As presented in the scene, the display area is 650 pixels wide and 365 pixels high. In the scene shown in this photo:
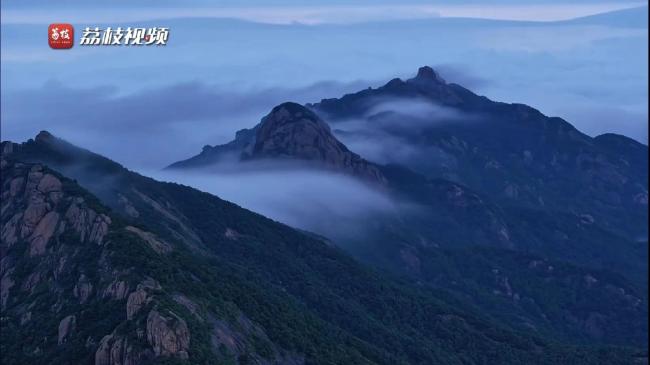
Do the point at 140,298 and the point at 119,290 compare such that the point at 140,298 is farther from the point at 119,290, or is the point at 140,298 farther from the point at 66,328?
the point at 66,328

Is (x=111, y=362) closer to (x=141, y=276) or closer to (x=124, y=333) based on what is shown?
(x=124, y=333)

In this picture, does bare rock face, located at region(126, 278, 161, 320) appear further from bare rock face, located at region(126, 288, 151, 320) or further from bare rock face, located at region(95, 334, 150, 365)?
bare rock face, located at region(95, 334, 150, 365)

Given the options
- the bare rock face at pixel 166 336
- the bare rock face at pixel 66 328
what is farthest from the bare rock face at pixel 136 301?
the bare rock face at pixel 66 328

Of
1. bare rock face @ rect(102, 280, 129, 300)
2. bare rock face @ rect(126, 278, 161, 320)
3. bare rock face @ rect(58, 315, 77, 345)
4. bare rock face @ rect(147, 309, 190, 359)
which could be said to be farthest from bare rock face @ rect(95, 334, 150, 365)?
bare rock face @ rect(58, 315, 77, 345)

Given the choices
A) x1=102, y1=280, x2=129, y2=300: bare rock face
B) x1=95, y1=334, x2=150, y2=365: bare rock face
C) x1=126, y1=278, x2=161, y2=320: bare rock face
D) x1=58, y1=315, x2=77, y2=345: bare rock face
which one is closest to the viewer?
x1=95, y1=334, x2=150, y2=365: bare rock face

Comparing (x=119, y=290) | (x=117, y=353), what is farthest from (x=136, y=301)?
(x=117, y=353)

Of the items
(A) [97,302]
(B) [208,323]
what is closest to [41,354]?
(A) [97,302]
